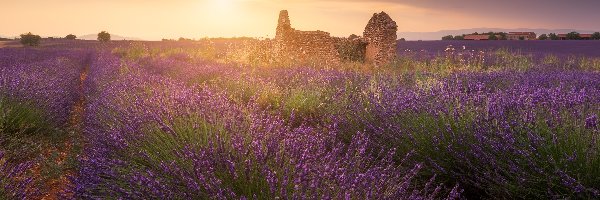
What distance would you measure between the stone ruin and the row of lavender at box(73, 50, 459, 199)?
1033 cm

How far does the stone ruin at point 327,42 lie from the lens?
13.6 metres

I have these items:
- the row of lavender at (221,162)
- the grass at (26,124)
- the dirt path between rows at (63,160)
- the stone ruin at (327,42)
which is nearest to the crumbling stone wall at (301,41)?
the stone ruin at (327,42)

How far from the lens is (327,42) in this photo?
49.6 ft

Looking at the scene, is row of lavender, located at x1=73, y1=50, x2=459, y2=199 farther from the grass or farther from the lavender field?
the grass

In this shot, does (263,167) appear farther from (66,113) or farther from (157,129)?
(66,113)

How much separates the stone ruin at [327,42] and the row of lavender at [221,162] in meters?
10.3

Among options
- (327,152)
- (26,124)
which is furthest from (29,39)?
(327,152)

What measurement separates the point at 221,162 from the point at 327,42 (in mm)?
13320

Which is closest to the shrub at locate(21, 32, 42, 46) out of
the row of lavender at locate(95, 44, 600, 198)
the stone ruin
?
the stone ruin

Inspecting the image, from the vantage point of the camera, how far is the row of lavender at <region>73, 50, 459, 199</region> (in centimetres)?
184

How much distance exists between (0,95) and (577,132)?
15.9 ft

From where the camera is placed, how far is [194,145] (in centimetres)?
235

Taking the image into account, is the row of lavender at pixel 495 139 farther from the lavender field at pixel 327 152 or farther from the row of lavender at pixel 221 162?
the row of lavender at pixel 221 162

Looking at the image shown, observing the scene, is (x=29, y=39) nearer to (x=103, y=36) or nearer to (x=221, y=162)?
(x=103, y=36)
